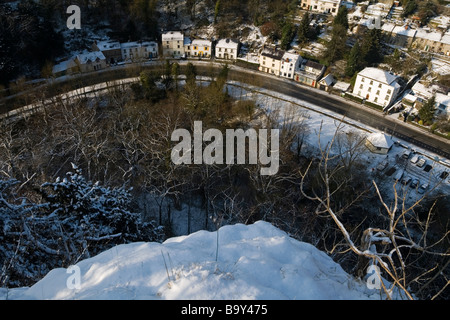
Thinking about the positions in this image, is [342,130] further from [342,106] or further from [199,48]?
[199,48]

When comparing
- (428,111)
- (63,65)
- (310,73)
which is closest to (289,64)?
(310,73)

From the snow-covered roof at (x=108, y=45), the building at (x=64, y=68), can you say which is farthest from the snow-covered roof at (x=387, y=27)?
the building at (x=64, y=68)

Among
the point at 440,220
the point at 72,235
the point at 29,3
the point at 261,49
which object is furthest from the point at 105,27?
the point at 440,220

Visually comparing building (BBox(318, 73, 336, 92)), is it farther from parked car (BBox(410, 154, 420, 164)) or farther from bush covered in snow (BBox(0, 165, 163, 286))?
bush covered in snow (BBox(0, 165, 163, 286))

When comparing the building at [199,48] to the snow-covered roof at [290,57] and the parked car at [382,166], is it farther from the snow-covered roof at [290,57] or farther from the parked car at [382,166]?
the parked car at [382,166]

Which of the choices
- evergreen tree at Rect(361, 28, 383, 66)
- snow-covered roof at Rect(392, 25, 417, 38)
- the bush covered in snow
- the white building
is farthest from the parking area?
the white building

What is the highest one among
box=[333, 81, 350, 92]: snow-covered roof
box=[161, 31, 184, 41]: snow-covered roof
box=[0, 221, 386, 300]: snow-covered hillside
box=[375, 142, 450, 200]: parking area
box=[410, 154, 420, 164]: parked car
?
box=[0, 221, 386, 300]: snow-covered hillside
